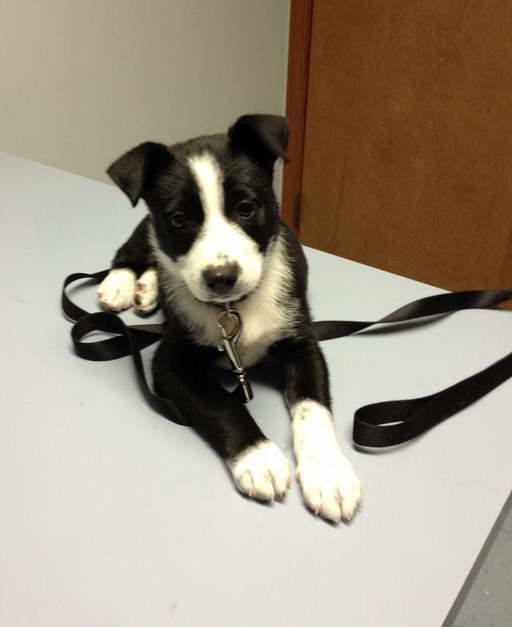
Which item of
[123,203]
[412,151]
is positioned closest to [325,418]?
[123,203]

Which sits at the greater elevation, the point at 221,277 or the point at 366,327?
the point at 221,277

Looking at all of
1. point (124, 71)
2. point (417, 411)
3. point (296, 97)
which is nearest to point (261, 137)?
point (417, 411)

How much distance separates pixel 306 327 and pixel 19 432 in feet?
2.01

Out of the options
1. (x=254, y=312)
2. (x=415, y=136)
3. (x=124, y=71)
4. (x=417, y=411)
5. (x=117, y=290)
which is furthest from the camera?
(x=415, y=136)

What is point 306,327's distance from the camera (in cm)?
124

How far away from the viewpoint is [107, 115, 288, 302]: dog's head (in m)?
1.06

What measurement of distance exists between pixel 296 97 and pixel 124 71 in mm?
1051

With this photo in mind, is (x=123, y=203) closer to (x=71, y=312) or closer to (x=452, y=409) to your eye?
(x=71, y=312)

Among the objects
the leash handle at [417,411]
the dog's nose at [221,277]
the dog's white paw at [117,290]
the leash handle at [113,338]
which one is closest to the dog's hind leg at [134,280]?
the dog's white paw at [117,290]

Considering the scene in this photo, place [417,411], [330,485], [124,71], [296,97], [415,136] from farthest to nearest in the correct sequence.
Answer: [296,97], [415,136], [124,71], [417,411], [330,485]

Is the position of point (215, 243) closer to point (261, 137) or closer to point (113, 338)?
point (261, 137)

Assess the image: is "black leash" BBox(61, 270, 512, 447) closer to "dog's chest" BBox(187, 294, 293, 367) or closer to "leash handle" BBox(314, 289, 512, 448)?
"leash handle" BBox(314, 289, 512, 448)

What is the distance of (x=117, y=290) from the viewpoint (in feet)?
4.78

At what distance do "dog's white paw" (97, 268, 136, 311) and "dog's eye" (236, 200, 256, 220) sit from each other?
482mm
